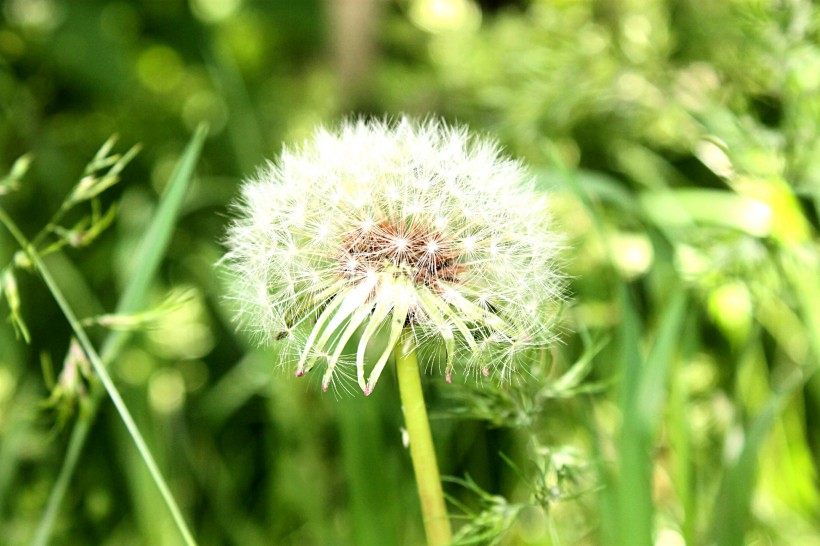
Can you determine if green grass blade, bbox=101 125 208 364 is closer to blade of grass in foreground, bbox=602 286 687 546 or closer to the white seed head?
the white seed head

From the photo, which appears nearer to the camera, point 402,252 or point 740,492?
point 402,252

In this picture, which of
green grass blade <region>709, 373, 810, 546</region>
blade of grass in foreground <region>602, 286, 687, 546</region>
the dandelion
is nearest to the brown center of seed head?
the dandelion

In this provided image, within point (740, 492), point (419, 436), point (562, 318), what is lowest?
point (740, 492)

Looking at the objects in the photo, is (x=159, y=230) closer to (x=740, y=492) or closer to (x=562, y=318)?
(x=562, y=318)

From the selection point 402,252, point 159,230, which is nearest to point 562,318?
point 402,252

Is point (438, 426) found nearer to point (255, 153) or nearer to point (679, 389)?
point (679, 389)

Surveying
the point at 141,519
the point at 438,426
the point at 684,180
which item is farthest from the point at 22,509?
the point at 684,180
